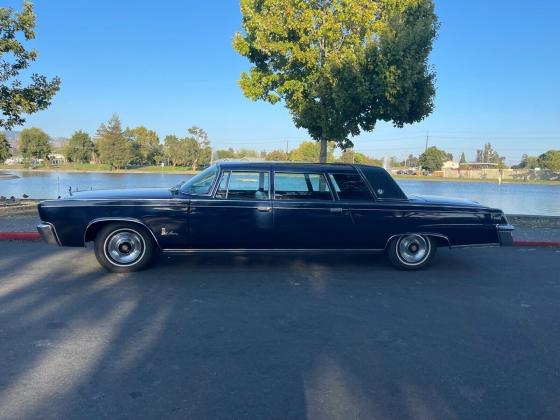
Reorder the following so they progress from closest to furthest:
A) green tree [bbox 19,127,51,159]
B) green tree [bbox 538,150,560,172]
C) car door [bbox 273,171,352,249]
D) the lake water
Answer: car door [bbox 273,171,352,249]
the lake water
green tree [bbox 19,127,51,159]
green tree [bbox 538,150,560,172]

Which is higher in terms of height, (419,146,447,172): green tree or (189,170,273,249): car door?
(419,146,447,172): green tree

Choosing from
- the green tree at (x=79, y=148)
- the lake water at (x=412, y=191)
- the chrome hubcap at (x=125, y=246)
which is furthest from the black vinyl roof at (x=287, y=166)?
the green tree at (x=79, y=148)

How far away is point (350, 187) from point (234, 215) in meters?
1.80

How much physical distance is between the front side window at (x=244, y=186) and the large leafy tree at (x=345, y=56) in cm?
519

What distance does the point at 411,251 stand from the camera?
21.6 feet

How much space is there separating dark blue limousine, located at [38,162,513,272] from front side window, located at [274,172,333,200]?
15mm

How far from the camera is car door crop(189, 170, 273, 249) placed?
234 inches

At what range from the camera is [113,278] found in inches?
226

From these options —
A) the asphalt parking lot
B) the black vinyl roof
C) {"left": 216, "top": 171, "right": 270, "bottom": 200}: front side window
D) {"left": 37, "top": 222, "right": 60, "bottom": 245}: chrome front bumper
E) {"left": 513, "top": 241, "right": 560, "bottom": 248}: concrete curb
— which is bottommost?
the asphalt parking lot

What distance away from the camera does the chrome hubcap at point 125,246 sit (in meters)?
5.97

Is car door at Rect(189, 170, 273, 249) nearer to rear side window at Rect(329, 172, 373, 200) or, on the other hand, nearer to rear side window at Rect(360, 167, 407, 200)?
rear side window at Rect(329, 172, 373, 200)

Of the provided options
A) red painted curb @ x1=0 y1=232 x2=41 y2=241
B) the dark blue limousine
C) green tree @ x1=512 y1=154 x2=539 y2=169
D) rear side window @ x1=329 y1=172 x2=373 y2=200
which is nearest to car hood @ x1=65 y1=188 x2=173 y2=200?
the dark blue limousine

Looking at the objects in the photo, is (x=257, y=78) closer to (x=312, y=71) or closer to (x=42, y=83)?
(x=312, y=71)

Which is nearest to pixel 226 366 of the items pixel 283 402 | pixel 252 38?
pixel 283 402
